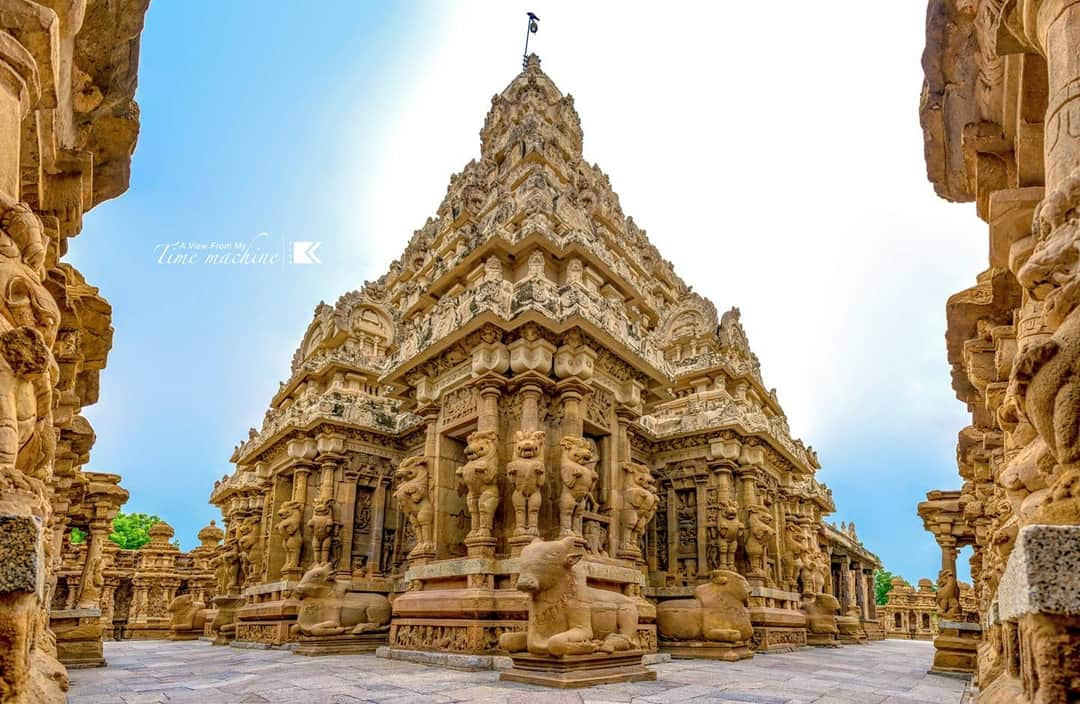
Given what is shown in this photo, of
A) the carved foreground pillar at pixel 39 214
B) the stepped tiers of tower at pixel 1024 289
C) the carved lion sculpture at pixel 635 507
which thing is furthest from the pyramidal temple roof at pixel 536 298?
the carved foreground pillar at pixel 39 214

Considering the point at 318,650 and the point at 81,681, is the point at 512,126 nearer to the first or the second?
the point at 318,650

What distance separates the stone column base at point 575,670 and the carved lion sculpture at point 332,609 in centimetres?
632

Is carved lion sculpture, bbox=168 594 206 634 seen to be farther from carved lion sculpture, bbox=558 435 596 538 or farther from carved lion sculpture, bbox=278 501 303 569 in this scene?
carved lion sculpture, bbox=558 435 596 538

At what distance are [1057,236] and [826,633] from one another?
65.3ft

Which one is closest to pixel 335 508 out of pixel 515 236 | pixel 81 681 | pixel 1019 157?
pixel 81 681

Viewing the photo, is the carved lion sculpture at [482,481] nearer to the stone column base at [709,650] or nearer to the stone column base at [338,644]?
the stone column base at [338,644]

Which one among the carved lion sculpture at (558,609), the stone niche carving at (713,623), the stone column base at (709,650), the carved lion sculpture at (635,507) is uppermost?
the carved lion sculpture at (635,507)

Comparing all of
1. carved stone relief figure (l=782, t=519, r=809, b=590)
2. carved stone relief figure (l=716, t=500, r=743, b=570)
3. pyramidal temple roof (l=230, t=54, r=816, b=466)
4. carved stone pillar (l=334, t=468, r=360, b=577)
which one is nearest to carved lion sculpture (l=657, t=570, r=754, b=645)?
carved stone relief figure (l=716, t=500, r=743, b=570)

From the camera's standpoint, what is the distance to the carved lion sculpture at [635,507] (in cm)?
1143

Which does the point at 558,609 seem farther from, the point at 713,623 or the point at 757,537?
the point at 757,537

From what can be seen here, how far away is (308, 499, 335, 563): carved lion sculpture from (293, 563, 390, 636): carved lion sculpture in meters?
1.00

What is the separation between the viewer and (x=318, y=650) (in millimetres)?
12055

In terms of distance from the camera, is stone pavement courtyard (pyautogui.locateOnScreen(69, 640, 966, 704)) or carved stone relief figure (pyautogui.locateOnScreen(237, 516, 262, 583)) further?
carved stone relief figure (pyautogui.locateOnScreen(237, 516, 262, 583))

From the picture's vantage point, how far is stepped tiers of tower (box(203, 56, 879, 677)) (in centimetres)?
1036
